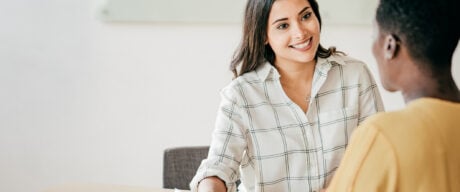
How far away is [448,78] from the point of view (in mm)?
895

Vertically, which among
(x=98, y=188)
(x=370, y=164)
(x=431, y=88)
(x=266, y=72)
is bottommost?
(x=98, y=188)

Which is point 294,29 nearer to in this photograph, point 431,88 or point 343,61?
point 343,61

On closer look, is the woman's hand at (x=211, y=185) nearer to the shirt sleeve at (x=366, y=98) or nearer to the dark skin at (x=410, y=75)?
the shirt sleeve at (x=366, y=98)

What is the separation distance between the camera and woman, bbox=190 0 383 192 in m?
1.74

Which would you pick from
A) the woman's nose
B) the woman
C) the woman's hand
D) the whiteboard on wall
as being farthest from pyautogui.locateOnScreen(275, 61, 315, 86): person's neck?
the whiteboard on wall

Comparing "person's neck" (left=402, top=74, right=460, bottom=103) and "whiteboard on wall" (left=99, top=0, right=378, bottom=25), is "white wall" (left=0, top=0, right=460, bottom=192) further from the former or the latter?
"person's neck" (left=402, top=74, right=460, bottom=103)

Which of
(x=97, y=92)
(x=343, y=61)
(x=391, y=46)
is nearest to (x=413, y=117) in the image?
(x=391, y=46)

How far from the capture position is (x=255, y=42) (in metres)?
1.80

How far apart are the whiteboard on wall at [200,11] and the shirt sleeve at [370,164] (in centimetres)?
197

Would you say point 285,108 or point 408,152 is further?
point 285,108

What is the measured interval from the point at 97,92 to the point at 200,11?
2.24 ft

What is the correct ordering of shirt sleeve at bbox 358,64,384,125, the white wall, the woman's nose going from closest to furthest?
the woman's nose → shirt sleeve at bbox 358,64,384,125 → the white wall

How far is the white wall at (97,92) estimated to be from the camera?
287 cm

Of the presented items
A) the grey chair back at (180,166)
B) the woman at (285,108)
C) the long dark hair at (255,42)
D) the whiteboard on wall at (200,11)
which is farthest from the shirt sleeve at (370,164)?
the whiteboard on wall at (200,11)
